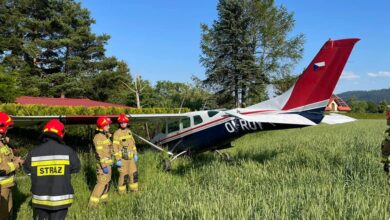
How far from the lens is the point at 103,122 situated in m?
7.34

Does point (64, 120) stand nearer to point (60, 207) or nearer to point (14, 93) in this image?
point (60, 207)

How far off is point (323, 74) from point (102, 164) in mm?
6502

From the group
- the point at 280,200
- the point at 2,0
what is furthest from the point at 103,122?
the point at 2,0

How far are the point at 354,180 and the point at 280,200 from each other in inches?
100

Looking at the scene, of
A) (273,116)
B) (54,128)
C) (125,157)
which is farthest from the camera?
(273,116)

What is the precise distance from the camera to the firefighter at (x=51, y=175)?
4.60 metres

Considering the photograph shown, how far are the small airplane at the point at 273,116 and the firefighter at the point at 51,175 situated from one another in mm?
3970

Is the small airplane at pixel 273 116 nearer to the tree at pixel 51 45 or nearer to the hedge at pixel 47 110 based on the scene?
the hedge at pixel 47 110

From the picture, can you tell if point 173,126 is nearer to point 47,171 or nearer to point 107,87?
point 47,171

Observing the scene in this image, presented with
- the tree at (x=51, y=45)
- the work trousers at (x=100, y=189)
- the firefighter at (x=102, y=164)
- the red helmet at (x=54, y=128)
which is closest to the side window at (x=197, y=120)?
the firefighter at (x=102, y=164)

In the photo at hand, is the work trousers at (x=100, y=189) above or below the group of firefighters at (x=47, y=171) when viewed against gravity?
below

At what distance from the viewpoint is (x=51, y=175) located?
463cm

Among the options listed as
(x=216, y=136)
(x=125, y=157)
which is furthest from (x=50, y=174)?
(x=216, y=136)

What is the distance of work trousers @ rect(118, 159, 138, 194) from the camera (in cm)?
789
